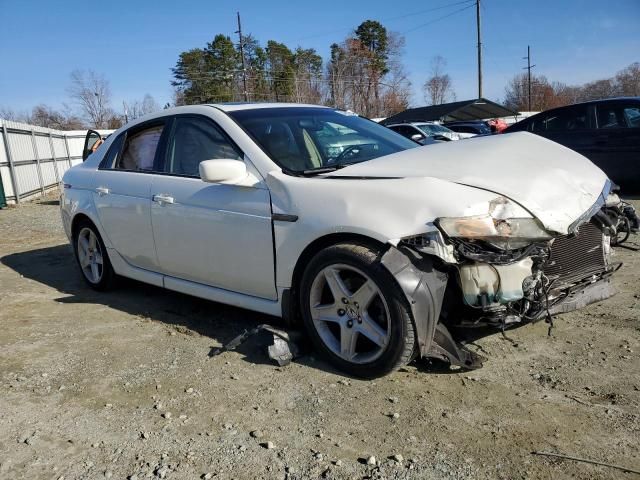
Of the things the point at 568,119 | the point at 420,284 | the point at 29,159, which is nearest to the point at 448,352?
the point at 420,284

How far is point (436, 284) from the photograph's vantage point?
2.82 m

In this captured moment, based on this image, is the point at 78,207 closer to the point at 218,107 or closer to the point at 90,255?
the point at 90,255

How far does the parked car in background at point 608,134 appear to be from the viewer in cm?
826

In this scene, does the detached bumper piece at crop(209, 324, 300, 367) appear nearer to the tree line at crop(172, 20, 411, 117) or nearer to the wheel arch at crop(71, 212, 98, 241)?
the wheel arch at crop(71, 212, 98, 241)

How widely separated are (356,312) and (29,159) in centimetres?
1551

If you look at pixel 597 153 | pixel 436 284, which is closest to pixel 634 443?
pixel 436 284

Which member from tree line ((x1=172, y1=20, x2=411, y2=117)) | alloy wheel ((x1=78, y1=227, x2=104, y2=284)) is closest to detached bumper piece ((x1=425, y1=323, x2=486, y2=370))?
alloy wheel ((x1=78, y1=227, x2=104, y2=284))

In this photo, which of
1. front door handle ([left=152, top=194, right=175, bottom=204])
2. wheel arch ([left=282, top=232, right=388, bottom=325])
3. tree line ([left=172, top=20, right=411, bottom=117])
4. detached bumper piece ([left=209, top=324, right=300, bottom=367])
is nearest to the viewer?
wheel arch ([left=282, top=232, right=388, bottom=325])

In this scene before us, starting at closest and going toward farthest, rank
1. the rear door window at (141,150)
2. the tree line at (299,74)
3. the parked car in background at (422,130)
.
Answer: the rear door window at (141,150) < the parked car in background at (422,130) < the tree line at (299,74)

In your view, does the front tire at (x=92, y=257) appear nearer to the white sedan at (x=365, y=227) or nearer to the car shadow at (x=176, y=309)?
the car shadow at (x=176, y=309)

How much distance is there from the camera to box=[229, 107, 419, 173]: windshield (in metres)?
3.62

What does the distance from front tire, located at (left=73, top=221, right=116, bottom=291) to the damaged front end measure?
10.5 feet

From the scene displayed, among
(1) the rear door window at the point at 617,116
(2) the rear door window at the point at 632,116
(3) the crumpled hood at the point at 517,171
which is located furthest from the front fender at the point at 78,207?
(2) the rear door window at the point at 632,116

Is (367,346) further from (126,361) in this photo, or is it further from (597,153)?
(597,153)
